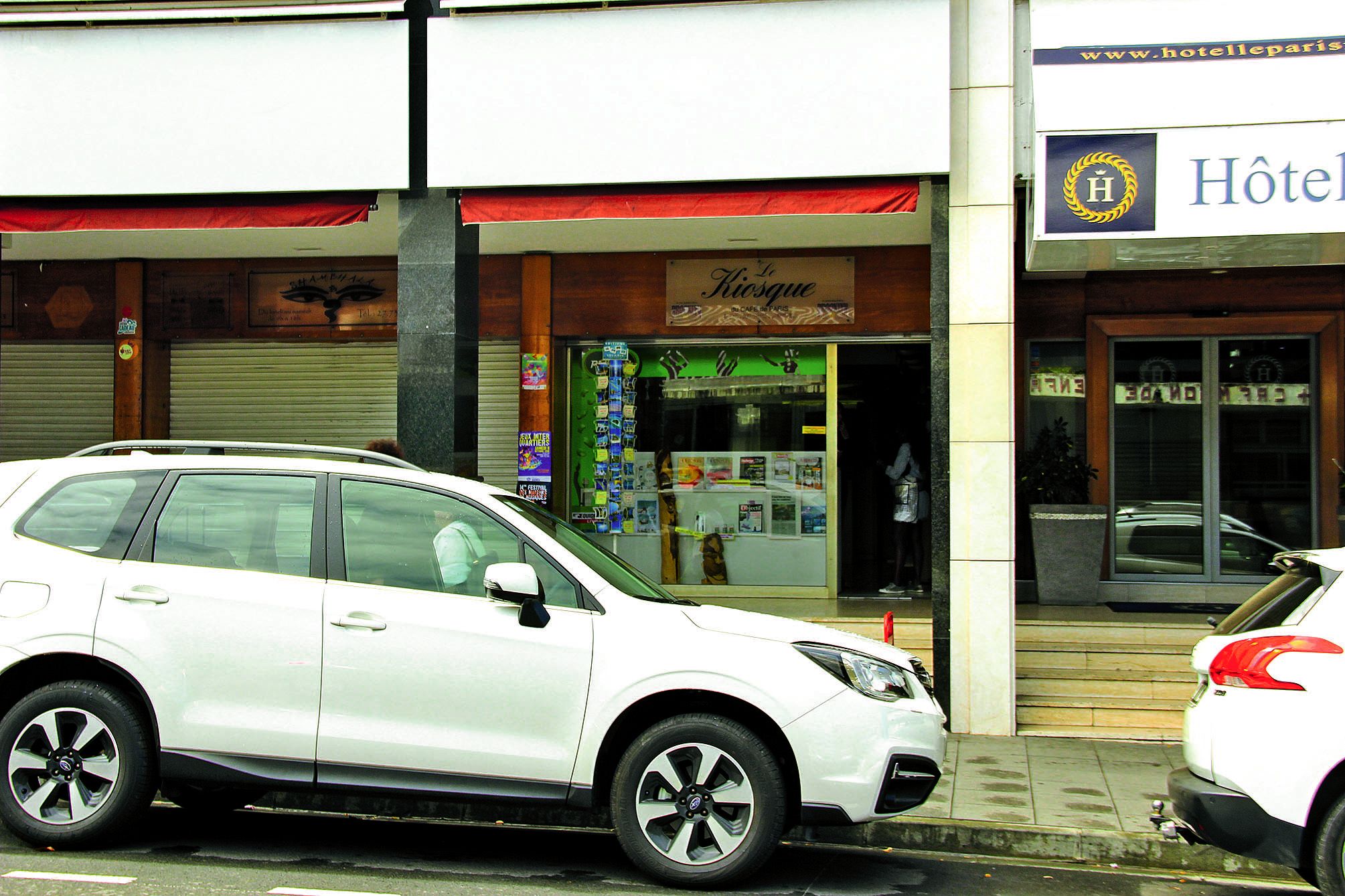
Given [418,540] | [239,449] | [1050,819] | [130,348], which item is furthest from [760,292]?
[418,540]

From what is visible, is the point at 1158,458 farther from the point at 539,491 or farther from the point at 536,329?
the point at 536,329

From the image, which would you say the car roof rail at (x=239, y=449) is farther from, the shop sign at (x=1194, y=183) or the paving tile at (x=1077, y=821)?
the shop sign at (x=1194, y=183)

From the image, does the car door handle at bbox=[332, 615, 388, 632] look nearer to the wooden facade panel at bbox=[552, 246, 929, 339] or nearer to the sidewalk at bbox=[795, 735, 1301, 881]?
the sidewalk at bbox=[795, 735, 1301, 881]

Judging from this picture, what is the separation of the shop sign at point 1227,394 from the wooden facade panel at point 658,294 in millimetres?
2219

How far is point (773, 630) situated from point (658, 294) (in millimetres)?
7362

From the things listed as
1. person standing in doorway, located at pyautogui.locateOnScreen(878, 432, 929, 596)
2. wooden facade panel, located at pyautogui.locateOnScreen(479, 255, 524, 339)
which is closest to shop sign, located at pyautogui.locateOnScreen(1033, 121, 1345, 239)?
person standing in doorway, located at pyautogui.locateOnScreen(878, 432, 929, 596)

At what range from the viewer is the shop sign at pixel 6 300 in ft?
44.4

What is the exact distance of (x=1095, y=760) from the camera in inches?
330

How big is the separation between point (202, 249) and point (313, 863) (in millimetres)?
8209

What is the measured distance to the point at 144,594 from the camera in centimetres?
570

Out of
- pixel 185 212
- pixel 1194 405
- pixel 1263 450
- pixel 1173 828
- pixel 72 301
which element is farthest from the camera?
pixel 72 301

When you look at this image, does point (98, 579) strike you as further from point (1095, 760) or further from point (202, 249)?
point (202, 249)

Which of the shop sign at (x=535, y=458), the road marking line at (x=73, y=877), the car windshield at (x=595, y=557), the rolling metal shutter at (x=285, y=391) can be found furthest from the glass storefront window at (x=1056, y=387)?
the road marking line at (x=73, y=877)

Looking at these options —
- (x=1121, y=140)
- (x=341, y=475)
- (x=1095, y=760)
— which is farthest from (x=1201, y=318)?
(x=341, y=475)
